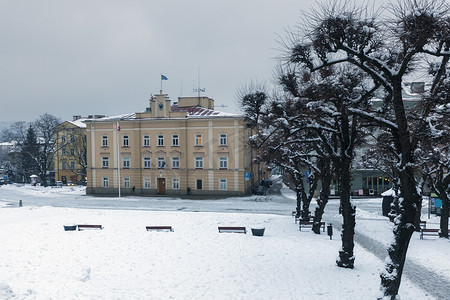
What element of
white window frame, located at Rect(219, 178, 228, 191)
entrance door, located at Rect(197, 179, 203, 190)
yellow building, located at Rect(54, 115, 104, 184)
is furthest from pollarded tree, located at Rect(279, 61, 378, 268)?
yellow building, located at Rect(54, 115, 104, 184)

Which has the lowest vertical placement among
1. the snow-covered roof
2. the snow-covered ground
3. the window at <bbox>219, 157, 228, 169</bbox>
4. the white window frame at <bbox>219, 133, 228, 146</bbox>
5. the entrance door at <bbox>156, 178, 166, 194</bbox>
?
the snow-covered ground

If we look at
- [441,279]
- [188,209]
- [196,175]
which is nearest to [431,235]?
[441,279]

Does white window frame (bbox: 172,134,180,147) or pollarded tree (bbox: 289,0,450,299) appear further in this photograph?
white window frame (bbox: 172,134,180,147)

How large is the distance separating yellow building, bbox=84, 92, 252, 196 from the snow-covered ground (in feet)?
67.8

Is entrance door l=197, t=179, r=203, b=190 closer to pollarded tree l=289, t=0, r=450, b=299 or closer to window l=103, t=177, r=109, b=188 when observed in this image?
window l=103, t=177, r=109, b=188

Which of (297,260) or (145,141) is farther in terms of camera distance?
(145,141)

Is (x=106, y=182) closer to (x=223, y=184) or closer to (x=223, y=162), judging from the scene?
(x=223, y=184)

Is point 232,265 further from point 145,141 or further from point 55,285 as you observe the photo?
point 145,141

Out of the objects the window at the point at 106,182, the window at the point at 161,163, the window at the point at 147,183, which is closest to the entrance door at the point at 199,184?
the window at the point at 161,163

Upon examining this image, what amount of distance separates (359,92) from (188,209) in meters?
25.5

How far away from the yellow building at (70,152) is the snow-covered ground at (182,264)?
4242 cm

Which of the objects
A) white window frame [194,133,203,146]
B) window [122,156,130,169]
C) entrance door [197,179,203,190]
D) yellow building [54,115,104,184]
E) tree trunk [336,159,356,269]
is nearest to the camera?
tree trunk [336,159,356,269]

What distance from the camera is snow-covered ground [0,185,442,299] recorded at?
12891mm

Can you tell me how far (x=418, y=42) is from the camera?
32.6 ft
